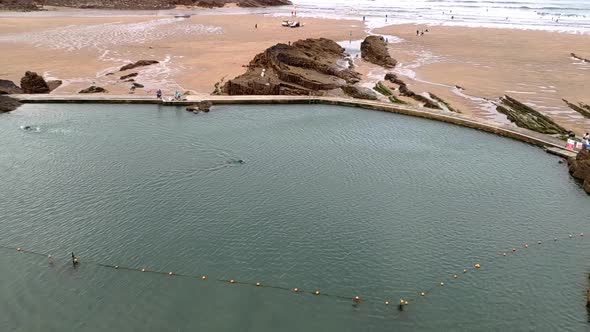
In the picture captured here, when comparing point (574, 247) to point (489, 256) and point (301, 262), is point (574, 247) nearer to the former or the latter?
point (489, 256)

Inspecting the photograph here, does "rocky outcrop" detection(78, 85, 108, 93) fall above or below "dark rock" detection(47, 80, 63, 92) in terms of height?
below

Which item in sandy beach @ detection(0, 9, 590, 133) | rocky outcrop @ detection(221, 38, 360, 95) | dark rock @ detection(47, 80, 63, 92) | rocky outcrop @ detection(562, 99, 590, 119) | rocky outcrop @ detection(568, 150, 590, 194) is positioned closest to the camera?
rocky outcrop @ detection(568, 150, 590, 194)

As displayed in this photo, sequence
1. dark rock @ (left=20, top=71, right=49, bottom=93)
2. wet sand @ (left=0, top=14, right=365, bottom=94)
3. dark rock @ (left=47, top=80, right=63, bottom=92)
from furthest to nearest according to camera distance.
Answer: wet sand @ (left=0, top=14, right=365, bottom=94)
dark rock @ (left=47, top=80, right=63, bottom=92)
dark rock @ (left=20, top=71, right=49, bottom=93)

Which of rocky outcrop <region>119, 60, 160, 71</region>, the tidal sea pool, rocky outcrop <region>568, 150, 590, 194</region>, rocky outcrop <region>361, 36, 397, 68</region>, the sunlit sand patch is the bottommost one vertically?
the tidal sea pool

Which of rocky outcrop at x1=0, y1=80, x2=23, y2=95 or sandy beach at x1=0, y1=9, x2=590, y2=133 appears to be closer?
rocky outcrop at x1=0, y1=80, x2=23, y2=95

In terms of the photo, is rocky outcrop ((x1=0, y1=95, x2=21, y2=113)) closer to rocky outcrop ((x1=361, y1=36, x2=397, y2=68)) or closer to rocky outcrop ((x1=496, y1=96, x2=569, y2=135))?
rocky outcrop ((x1=361, y1=36, x2=397, y2=68))

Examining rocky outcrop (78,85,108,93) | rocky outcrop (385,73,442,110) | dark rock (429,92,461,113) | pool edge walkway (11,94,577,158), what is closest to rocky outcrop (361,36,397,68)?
rocky outcrop (385,73,442,110)

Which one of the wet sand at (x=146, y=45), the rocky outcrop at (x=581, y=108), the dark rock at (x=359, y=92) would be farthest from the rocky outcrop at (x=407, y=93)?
the wet sand at (x=146, y=45)
